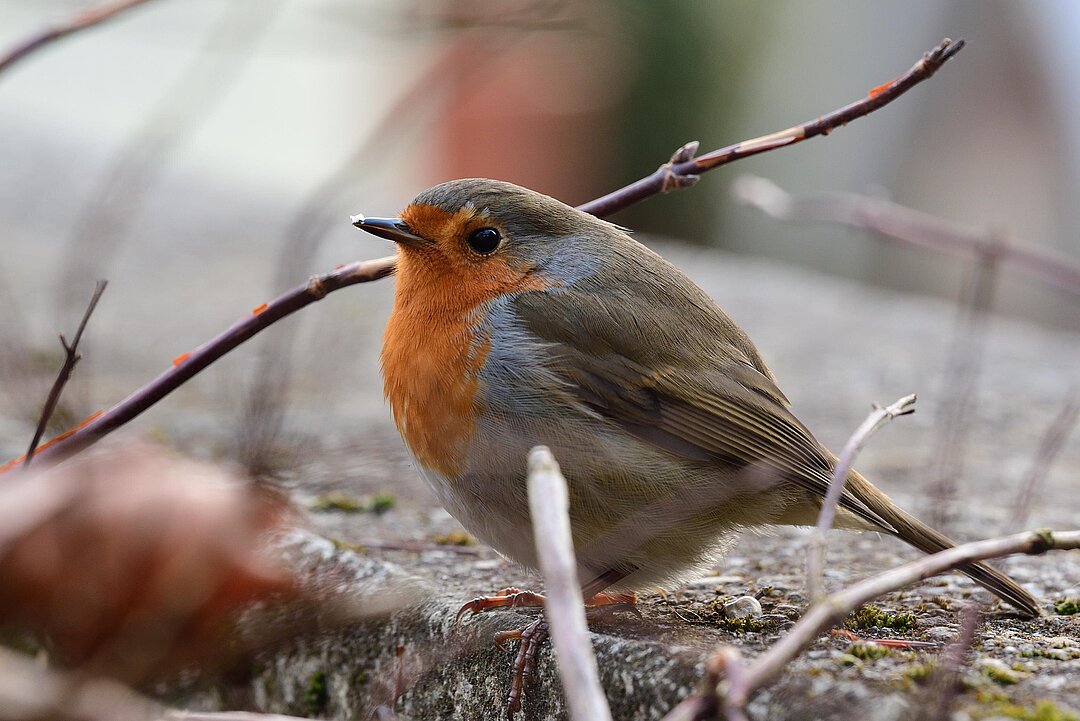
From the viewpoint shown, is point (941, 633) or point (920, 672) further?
point (941, 633)

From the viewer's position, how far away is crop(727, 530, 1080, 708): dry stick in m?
1.03

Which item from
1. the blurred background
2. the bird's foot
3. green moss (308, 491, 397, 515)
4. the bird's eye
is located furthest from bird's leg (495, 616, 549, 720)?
the blurred background

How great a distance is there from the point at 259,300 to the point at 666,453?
2.38 metres

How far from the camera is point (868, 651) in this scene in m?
1.49

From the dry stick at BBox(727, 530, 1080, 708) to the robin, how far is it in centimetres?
41

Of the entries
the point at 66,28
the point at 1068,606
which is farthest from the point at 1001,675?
the point at 66,28

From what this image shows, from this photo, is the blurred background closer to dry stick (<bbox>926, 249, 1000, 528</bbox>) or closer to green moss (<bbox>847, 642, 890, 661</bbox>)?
dry stick (<bbox>926, 249, 1000, 528</bbox>)

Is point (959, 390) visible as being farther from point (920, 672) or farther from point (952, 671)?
point (952, 671)

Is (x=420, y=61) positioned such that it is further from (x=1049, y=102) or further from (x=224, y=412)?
(x=224, y=412)

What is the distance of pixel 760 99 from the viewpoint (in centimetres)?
884

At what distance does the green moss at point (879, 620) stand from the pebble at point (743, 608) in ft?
0.46

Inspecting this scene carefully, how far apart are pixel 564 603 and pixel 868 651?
624mm

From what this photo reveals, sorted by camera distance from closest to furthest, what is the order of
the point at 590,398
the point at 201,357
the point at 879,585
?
the point at 879,585, the point at 201,357, the point at 590,398

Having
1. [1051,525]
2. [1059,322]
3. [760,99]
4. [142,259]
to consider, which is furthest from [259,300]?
[760,99]
